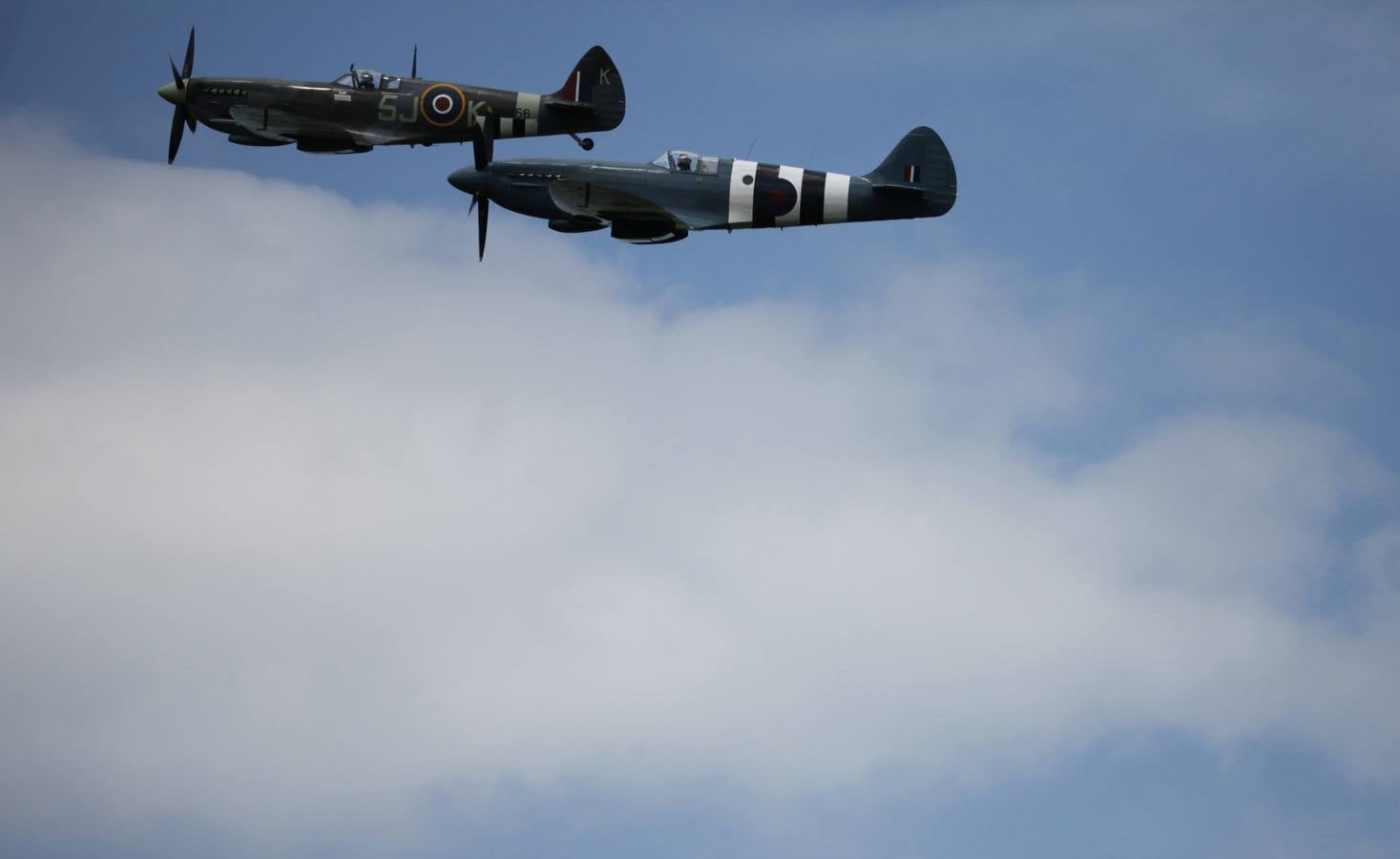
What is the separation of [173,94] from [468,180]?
42.0ft

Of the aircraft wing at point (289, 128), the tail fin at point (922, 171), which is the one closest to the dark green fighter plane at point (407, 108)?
the aircraft wing at point (289, 128)

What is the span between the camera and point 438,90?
87438 millimetres

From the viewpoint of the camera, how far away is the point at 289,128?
283 ft

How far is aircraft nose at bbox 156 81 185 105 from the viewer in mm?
88625

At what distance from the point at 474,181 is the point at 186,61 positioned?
13086 millimetres

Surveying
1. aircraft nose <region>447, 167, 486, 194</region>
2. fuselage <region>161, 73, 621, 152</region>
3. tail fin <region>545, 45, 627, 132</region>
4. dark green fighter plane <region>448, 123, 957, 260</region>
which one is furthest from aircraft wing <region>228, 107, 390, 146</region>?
tail fin <region>545, 45, 627, 132</region>

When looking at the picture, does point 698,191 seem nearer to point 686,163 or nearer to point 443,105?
point 686,163

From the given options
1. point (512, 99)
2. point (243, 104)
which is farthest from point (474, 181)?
point (243, 104)

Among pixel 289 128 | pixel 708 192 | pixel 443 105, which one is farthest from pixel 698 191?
pixel 289 128

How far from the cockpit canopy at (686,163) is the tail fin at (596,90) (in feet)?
11.6

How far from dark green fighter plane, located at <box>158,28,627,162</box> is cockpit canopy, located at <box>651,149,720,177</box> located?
3.57m

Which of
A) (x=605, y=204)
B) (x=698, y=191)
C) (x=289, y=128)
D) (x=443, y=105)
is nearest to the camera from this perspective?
(x=605, y=204)

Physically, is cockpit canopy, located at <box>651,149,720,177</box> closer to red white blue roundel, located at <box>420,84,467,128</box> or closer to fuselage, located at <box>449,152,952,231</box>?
fuselage, located at <box>449,152,952,231</box>

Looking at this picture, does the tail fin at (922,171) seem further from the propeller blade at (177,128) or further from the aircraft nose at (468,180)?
the propeller blade at (177,128)
